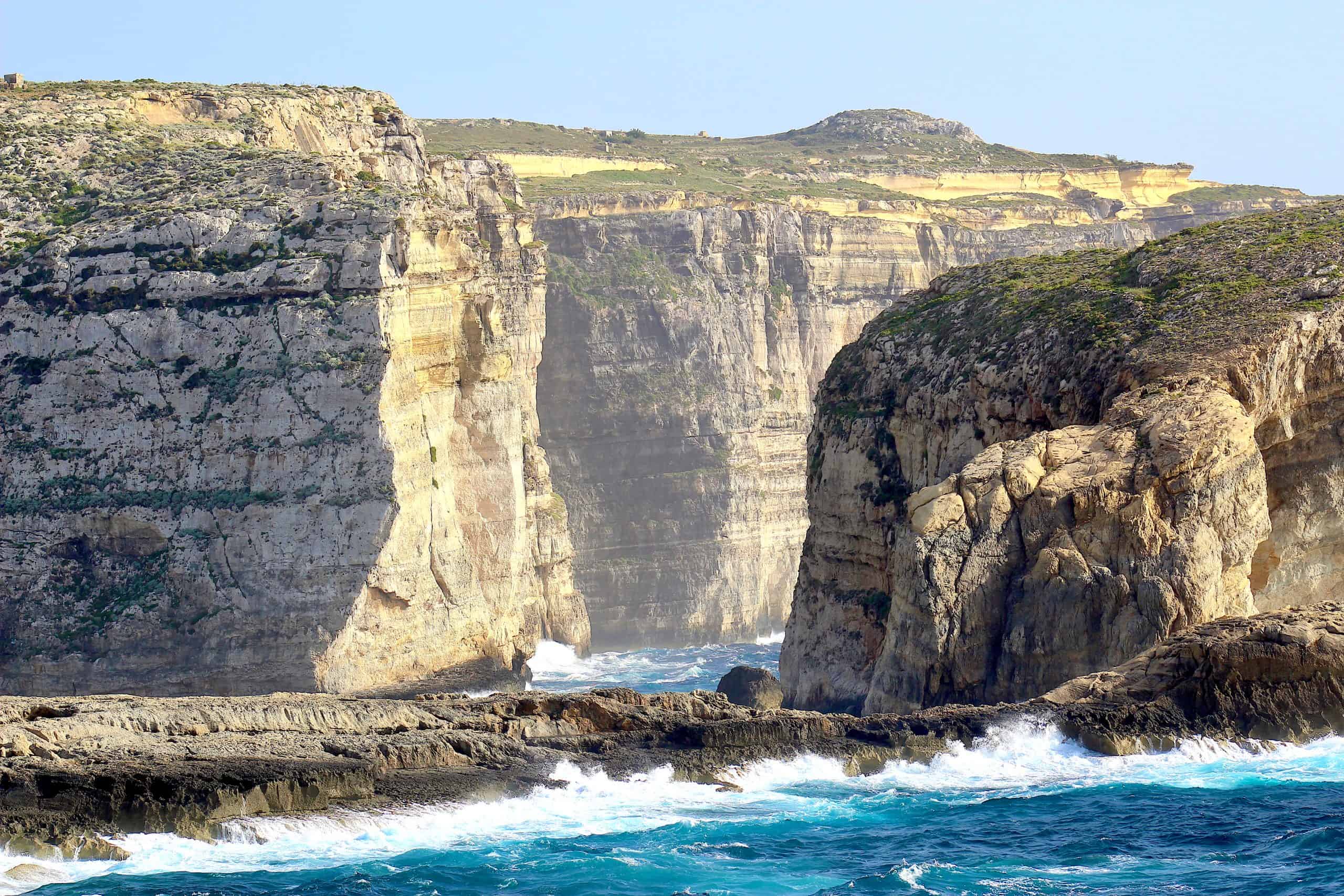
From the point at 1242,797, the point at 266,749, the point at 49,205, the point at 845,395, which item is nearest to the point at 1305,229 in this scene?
the point at 845,395

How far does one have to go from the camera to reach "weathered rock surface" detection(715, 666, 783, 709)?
63.7 metres

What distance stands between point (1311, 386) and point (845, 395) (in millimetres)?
15268

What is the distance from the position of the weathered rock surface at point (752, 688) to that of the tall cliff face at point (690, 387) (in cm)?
3964

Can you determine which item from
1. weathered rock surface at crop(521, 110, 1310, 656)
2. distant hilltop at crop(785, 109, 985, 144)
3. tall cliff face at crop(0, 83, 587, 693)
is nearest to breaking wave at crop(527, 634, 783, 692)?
weathered rock surface at crop(521, 110, 1310, 656)

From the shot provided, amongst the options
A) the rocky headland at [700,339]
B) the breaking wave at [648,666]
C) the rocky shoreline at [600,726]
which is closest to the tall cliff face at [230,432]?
the breaking wave at [648,666]

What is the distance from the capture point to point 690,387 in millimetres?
110375

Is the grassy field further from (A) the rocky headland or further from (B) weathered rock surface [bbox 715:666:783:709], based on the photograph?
(B) weathered rock surface [bbox 715:666:783:709]

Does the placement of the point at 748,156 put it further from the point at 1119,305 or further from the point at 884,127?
the point at 1119,305

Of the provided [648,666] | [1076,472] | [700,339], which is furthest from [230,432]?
[700,339]

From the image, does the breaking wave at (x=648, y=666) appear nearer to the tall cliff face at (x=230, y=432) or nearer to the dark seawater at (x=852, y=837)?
the tall cliff face at (x=230, y=432)

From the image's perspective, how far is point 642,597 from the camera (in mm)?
106688

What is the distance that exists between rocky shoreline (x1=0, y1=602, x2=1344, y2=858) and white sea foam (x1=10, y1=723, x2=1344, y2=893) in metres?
0.37

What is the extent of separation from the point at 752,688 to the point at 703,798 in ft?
72.8

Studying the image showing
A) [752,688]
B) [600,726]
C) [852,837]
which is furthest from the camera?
[752,688]
